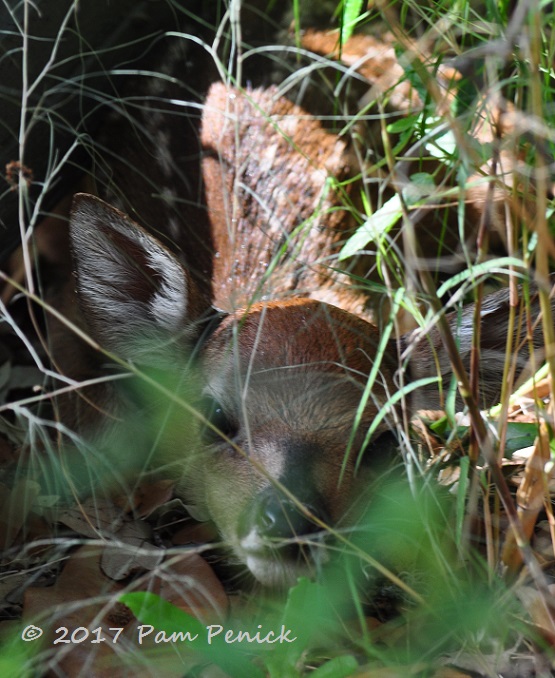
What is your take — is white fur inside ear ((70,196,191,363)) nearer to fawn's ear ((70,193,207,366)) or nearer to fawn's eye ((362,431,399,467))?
fawn's ear ((70,193,207,366))

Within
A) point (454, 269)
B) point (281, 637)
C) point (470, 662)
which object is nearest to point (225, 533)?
point (281, 637)

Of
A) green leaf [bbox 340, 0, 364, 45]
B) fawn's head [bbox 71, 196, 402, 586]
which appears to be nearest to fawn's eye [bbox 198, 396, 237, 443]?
fawn's head [bbox 71, 196, 402, 586]

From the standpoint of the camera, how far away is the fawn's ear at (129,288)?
9.60 ft

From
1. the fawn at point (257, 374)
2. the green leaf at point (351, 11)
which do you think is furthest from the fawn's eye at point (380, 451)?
the green leaf at point (351, 11)

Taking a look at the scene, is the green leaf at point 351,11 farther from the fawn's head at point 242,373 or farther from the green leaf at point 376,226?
the fawn's head at point 242,373

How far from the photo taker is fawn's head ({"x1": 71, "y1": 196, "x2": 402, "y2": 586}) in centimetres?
278

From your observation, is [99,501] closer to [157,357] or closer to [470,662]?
[157,357]

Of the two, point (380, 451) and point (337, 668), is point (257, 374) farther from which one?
point (337, 668)

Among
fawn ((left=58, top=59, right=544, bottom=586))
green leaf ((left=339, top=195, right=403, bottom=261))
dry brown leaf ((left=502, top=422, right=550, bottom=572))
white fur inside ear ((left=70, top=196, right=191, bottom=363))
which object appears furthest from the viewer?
white fur inside ear ((left=70, top=196, right=191, bottom=363))

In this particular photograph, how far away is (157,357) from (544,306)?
169cm

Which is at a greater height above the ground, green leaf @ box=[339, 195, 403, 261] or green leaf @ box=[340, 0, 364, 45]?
green leaf @ box=[340, 0, 364, 45]

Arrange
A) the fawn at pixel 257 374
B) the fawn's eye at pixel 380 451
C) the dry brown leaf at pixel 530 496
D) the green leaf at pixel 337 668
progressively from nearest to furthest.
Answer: the green leaf at pixel 337 668, the dry brown leaf at pixel 530 496, the fawn at pixel 257 374, the fawn's eye at pixel 380 451

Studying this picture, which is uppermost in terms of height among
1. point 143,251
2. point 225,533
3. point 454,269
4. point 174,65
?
point 174,65

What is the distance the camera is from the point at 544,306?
1.96m
